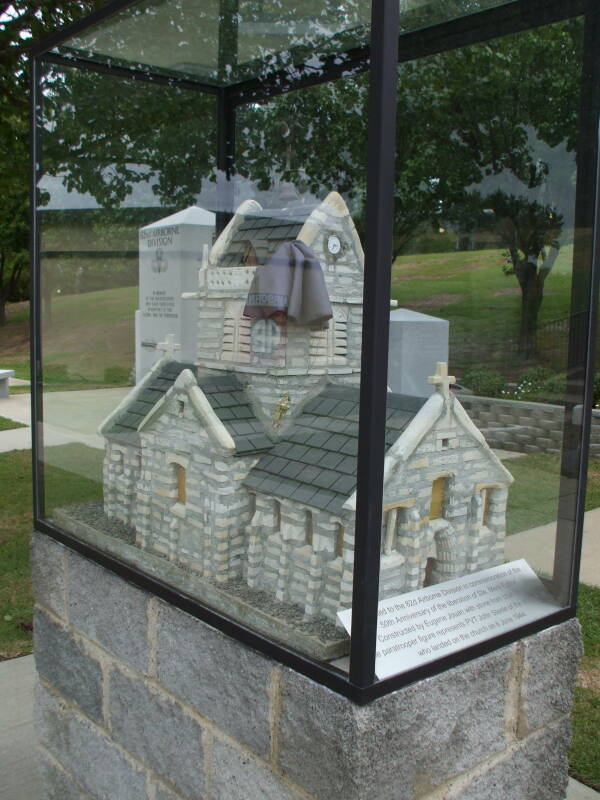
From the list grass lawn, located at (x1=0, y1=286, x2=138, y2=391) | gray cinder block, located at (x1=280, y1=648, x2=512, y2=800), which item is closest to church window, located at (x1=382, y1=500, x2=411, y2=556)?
gray cinder block, located at (x1=280, y1=648, x2=512, y2=800)

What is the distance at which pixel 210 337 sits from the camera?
8.07 ft

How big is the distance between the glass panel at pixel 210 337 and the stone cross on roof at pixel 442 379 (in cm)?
25

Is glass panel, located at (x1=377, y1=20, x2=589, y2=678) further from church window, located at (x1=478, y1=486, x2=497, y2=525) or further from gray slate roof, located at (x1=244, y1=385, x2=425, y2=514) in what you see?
gray slate roof, located at (x1=244, y1=385, x2=425, y2=514)

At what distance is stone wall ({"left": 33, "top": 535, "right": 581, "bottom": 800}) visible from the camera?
1844 mm

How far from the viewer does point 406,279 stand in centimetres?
188

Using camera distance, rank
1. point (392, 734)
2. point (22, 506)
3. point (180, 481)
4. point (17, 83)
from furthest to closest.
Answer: point (22, 506), point (17, 83), point (180, 481), point (392, 734)

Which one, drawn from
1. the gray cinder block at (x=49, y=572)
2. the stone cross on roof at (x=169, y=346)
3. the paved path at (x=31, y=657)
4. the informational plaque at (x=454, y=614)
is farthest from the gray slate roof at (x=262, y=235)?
the gray cinder block at (x=49, y=572)

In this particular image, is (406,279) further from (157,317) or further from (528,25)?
(157,317)

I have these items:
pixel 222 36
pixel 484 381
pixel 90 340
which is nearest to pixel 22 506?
pixel 90 340

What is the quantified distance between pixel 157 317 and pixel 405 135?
116cm

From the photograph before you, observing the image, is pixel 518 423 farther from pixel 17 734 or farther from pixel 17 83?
pixel 17 83

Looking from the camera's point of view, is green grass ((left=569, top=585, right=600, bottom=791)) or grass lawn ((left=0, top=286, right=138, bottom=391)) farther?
green grass ((left=569, top=585, right=600, bottom=791))

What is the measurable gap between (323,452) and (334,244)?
1.77 feet

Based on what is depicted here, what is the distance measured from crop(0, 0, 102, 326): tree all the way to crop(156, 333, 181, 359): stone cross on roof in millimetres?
2756
